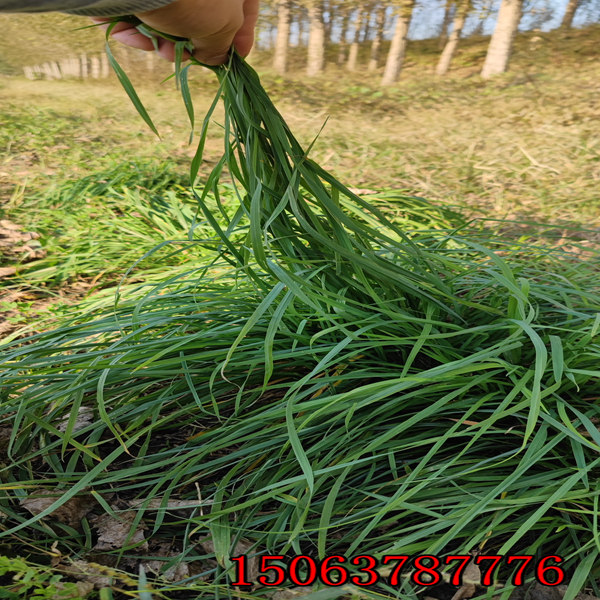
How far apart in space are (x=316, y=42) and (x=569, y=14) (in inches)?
88.6

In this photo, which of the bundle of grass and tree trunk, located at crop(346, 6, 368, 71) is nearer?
the bundle of grass

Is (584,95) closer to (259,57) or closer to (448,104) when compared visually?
(448,104)

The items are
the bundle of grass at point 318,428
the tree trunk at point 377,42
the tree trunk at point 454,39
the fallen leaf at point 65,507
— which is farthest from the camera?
the tree trunk at point 377,42

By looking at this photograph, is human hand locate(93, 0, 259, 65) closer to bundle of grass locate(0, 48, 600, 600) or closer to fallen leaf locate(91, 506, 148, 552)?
bundle of grass locate(0, 48, 600, 600)

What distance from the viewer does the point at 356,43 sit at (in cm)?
561

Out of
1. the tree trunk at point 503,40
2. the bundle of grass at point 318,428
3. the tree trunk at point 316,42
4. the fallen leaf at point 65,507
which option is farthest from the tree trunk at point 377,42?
the fallen leaf at point 65,507

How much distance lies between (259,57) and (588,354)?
5.40m

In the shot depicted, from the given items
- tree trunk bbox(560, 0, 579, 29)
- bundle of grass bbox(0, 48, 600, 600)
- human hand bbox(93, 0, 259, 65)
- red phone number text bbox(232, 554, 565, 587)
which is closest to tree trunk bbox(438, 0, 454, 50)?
tree trunk bbox(560, 0, 579, 29)

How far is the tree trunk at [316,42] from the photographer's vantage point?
569cm

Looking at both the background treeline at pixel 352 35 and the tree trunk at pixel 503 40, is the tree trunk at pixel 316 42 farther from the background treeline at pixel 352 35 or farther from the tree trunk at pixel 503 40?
the tree trunk at pixel 503 40

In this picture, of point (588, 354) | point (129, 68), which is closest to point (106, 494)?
point (588, 354)

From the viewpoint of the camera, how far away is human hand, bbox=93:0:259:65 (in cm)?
95

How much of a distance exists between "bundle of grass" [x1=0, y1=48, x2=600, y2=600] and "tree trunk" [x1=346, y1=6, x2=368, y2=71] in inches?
181

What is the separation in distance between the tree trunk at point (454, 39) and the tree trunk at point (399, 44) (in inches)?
Answer: 13.8
